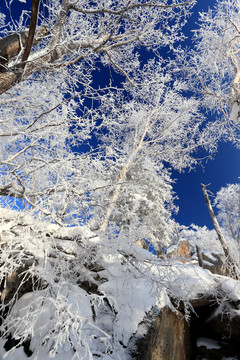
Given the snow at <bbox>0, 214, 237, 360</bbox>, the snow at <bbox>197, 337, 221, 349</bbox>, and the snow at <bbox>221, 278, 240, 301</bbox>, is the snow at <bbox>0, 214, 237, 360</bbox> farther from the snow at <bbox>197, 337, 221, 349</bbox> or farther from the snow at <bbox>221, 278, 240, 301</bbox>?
the snow at <bbox>197, 337, 221, 349</bbox>

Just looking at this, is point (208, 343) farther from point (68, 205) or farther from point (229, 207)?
point (229, 207)

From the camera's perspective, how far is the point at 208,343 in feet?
19.6

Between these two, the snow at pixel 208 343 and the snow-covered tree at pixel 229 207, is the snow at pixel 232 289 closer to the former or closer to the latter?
the snow at pixel 208 343

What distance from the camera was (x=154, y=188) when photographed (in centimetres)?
1495

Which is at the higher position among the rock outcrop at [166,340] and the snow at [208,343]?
the rock outcrop at [166,340]

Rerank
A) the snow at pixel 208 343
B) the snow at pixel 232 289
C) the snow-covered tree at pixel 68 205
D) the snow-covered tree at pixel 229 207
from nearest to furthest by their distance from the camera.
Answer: the snow-covered tree at pixel 68 205, the snow at pixel 232 289, the snow at pixel 208 343, the snow-covered tree at pixel 229 207

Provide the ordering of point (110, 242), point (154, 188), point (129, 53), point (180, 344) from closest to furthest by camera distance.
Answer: point (110, 242) < point (180, 344) < point (129, 53) < point (154, 188)

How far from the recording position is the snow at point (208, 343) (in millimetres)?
5879

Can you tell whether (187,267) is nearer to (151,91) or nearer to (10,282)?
(10,282)

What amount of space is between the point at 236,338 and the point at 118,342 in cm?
448

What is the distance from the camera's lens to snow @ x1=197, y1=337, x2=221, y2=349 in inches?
231

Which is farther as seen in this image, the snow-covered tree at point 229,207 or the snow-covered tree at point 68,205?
the snow-covered tree at point 229,207

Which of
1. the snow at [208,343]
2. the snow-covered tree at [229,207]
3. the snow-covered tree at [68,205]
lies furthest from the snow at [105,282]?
the snow-covered tree at [229,207]

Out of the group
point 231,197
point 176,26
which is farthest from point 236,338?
point 231,197
